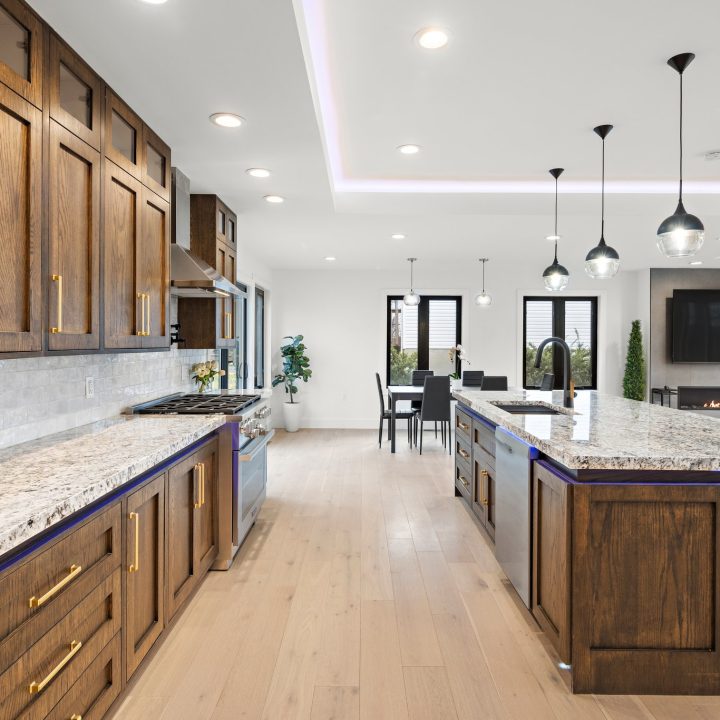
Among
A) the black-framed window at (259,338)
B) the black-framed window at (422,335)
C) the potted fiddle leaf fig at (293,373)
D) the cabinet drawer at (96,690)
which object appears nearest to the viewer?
the cabinet drawer at (96,690)

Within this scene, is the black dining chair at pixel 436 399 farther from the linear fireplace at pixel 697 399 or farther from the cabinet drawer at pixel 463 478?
the linear fireplace at pixel 697 399

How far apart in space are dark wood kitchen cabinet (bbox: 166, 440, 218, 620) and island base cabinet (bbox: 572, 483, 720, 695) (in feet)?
5.32

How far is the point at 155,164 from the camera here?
2.97 meters

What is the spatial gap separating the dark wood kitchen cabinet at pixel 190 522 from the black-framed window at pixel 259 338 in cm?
463

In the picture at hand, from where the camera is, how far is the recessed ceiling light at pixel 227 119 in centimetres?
268

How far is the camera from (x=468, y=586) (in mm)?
2930

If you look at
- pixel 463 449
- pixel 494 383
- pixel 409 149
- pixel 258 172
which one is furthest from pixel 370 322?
pixel 258 172

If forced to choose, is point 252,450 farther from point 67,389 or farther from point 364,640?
point 364,640

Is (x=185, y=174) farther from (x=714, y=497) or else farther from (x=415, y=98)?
(x=714, y=497)

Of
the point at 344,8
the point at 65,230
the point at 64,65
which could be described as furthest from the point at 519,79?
the point at 65,230

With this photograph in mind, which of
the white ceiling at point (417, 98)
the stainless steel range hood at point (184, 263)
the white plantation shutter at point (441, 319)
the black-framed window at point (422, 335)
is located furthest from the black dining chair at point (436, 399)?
the stainless steel range hood at point (184, 263)

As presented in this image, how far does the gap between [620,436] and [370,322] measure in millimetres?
6328

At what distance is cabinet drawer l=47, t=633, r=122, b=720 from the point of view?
1.48 m

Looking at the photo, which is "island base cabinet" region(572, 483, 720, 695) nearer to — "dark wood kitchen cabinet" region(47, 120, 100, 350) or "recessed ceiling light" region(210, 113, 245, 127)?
"dark wood kitchen cabinet" region(47, 120, 100, 350)
